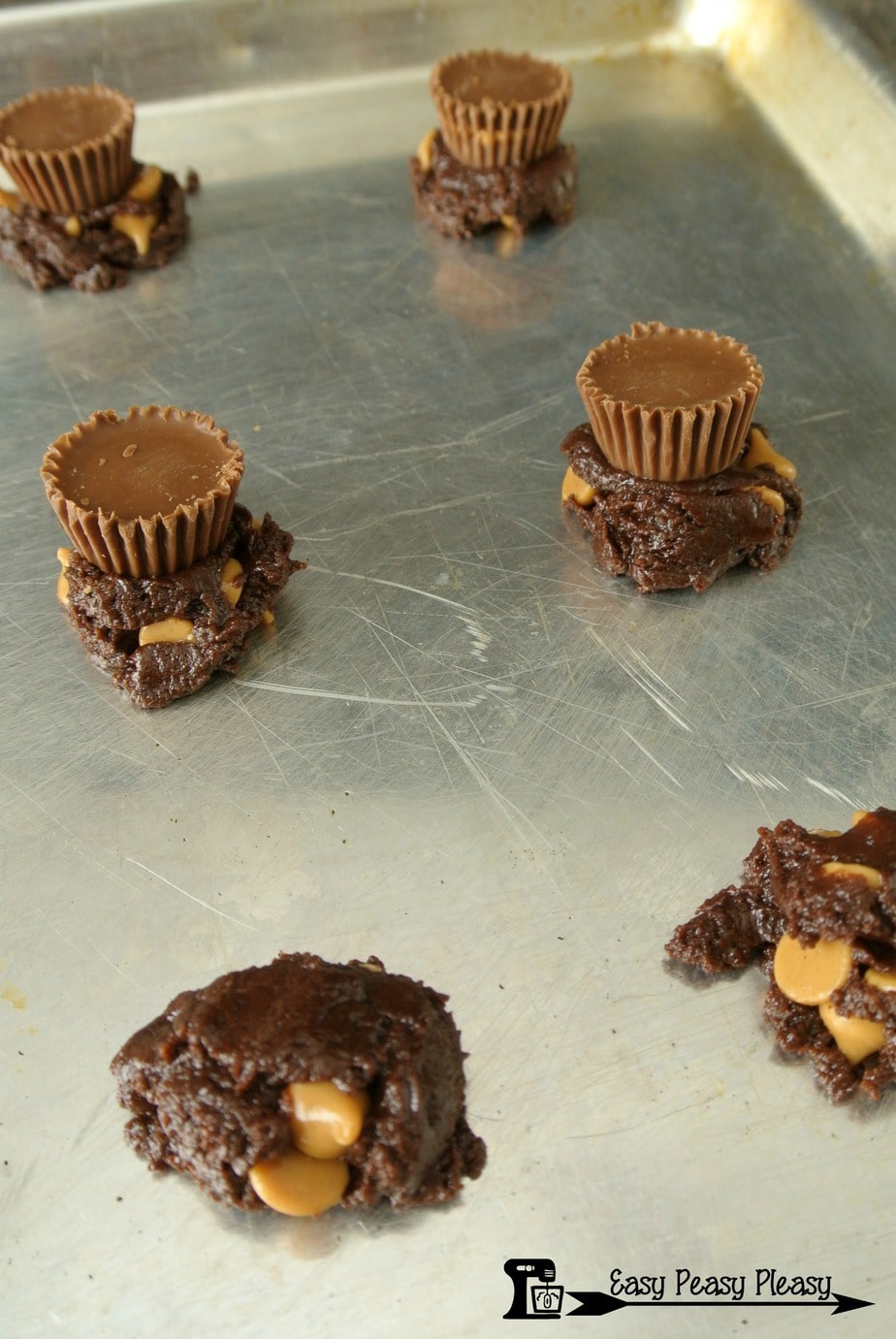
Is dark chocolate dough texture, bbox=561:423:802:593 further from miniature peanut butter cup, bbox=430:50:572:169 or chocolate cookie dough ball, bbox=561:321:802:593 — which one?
miniature peanut butter cup, bbox=430:50:572:169

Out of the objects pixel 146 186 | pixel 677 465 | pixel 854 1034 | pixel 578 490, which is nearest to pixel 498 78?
pixel 146 186

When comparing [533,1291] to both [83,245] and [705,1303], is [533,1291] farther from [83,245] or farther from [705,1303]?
[83,245]

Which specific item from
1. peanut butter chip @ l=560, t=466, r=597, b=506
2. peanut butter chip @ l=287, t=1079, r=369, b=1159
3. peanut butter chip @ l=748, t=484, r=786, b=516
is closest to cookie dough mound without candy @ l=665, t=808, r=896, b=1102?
peanut butter chip @ l=287, t=1079, r=369, b=1159

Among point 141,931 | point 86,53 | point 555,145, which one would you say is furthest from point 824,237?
point 141,931

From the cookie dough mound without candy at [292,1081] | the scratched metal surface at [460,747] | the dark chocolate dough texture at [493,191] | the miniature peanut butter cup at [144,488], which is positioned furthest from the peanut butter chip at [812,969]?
the dark chocolate dough texture at [493,191]

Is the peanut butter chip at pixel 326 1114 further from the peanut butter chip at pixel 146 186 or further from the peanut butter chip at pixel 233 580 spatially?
the peanut butter chip at pixel 146 186

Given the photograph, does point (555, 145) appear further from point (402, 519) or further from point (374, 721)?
point (374, 721)
